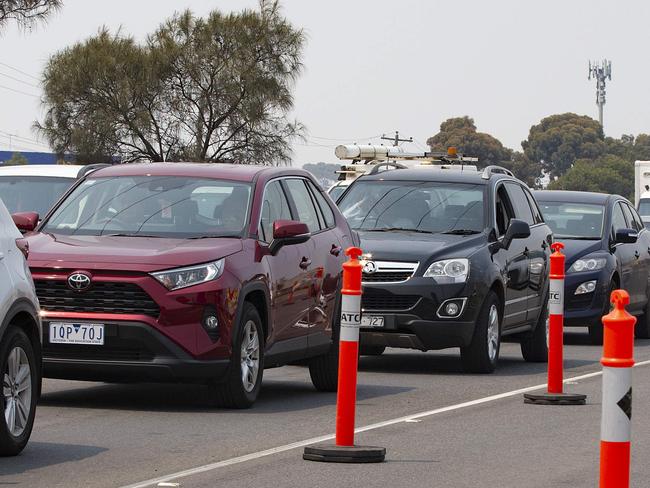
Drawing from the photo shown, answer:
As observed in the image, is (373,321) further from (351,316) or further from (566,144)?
(566,144)

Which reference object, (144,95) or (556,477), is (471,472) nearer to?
(556,477)

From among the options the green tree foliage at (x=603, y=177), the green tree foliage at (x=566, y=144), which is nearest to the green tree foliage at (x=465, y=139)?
the green tree foliage at (x=603, y=177)

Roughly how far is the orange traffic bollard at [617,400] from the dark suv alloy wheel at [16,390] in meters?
4.01

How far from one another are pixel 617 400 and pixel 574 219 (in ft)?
50.5

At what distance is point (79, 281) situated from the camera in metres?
11.6

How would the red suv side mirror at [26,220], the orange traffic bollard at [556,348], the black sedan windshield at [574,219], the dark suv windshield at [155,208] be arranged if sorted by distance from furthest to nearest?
the black sedan windshield at [574,219] < the orange traffic bollard at [556,348] < the dark suv windshield at [155,208] < the red suv side mirror at [26,220]

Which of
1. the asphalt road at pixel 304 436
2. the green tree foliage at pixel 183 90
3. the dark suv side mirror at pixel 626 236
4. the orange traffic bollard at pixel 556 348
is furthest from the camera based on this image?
the green tree foliage at pixel 183 90

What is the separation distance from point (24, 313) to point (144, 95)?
61751mm

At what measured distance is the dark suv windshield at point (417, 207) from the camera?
54.0ft

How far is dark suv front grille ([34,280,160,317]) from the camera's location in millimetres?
11570

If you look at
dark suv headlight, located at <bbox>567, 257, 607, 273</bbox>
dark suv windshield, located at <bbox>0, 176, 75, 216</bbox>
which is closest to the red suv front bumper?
dark suv windshield, located at <bbox>0, 176, 75, 216</bbox>

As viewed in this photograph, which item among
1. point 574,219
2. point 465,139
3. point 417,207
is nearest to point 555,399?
point 417,207

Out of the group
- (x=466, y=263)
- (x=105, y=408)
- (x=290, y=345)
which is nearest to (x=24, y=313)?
(x=105, y=408)

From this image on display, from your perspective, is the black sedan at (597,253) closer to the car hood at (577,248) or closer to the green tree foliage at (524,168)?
the car hood at (577,248)
